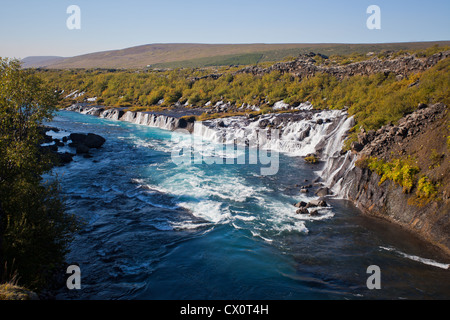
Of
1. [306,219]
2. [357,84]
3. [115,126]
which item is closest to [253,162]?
[306,219]

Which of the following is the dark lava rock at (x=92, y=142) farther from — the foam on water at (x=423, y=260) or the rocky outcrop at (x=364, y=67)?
the rocky outcrop at (x=364, y=67)

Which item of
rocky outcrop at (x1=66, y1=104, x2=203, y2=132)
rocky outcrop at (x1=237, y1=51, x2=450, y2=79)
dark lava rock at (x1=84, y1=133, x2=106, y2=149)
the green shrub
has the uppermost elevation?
rocky outcrop at (x1=237, y1=51, x2=450, y2=79)

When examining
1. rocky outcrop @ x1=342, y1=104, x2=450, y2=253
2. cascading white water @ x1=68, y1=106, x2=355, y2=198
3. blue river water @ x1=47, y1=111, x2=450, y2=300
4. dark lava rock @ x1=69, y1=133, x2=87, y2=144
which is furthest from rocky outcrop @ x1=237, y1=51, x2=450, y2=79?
dark lava rock @ x1=69, y1=133, x2=87, y2=144

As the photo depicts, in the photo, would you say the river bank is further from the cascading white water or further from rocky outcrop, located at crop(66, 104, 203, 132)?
rocky outcrop, located at crop(66, 104, 203, 132)

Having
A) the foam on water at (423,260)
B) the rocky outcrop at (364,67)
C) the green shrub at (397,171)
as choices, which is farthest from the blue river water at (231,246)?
the rocky outcrop at (364,67)

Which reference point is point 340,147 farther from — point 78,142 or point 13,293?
point 78,142
